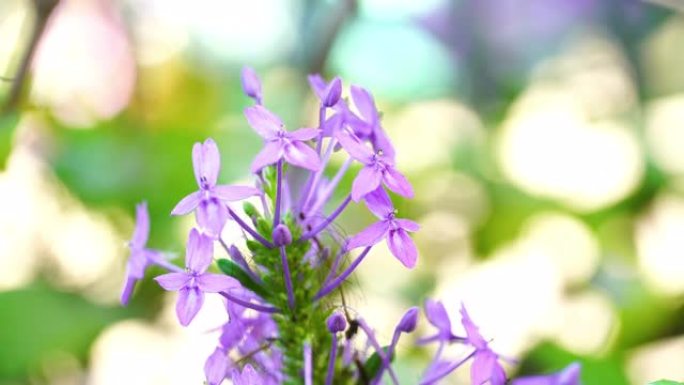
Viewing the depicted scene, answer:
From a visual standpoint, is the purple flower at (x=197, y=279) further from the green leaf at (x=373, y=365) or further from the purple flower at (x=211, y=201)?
the green leaf at (x=373, y=365)

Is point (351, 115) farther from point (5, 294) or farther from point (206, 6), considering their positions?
point (206, 6)

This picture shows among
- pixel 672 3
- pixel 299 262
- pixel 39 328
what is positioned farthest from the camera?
pixel 39 328

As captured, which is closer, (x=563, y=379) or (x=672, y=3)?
(x=563, y=379)

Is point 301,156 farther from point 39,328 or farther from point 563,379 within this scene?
point 39,328

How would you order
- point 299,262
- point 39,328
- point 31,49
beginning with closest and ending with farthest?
1. point 299,262
2. point 31,49
3. point 39,328

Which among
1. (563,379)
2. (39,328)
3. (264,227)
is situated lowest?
(39,328)

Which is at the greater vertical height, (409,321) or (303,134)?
(303,134)

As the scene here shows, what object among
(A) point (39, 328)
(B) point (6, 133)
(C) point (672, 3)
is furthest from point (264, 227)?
(A) point (39, 328)
